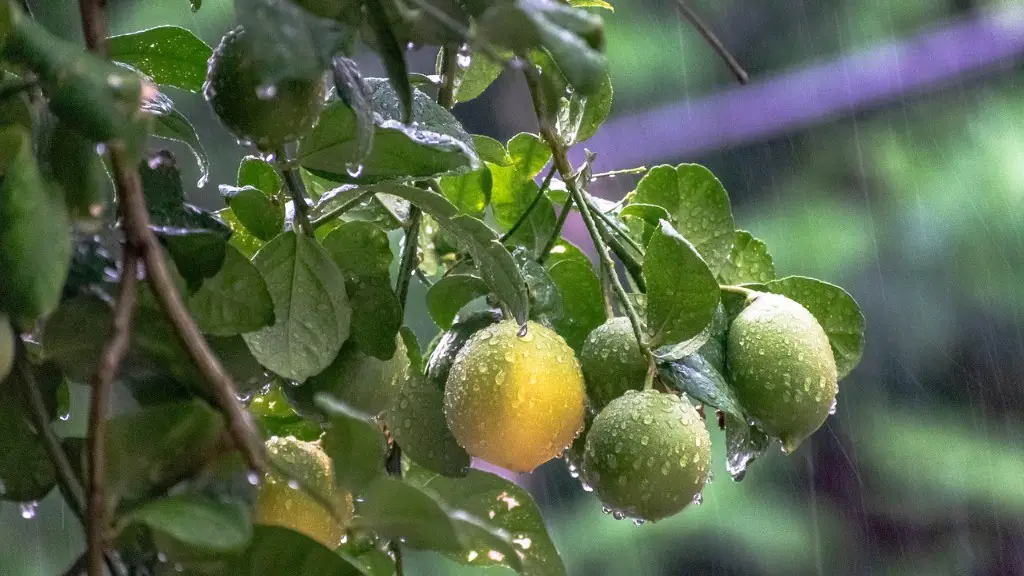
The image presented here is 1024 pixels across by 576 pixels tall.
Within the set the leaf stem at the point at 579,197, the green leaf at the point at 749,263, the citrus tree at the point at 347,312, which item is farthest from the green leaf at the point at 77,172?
the green leaf at the point at 749,263

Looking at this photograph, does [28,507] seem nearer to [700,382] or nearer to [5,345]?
[5,345]

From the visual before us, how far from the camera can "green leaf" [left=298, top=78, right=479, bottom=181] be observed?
9.2 inches

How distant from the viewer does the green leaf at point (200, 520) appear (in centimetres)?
17

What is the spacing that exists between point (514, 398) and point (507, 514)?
3cm

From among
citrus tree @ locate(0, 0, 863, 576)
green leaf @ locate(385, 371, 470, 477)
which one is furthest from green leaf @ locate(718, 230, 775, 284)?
green leaf @ locate(385, 371, 470, 477)

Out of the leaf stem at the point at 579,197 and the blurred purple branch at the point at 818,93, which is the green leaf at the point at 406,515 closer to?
the leaf stem at the point at 579,197

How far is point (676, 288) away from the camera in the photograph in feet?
0.92

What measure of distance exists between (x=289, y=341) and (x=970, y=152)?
1.46 metres

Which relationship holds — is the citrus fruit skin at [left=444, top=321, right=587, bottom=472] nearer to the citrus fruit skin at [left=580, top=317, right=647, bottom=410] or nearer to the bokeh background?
the citrus fruit skin at [left=580, top=317, right=647, bottom=410]

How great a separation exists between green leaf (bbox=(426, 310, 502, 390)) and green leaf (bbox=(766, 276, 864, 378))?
0.33ft

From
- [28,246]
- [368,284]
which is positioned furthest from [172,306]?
[368,284]

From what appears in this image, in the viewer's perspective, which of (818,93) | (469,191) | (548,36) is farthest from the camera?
(818,93)

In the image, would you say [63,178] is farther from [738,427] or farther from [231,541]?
[738,427]

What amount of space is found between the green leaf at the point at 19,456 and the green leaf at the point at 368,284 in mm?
90
